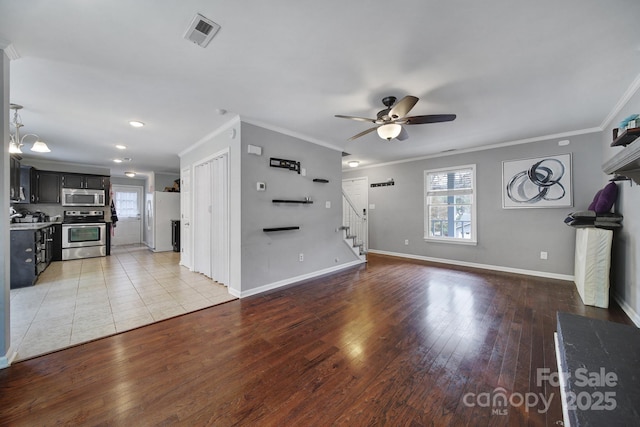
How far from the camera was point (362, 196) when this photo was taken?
709cm

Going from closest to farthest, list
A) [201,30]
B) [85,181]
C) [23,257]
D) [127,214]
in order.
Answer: [201,30] < [23,257] < [85,181] < [127,214]

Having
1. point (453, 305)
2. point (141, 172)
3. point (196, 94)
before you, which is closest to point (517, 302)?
point (453, 305)

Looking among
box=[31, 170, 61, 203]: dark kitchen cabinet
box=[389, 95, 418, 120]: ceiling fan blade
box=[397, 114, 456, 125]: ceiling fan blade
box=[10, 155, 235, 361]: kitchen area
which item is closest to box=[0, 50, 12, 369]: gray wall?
box=[10, 155, 235, 361]: kitchen area

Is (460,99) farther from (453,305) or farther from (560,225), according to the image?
(560,225)

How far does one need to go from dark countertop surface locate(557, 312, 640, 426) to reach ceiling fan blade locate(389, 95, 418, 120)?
2195mm

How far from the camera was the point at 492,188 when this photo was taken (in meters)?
4.91

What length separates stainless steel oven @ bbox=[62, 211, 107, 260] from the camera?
5.83 meters

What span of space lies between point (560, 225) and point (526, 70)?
3.40 meters

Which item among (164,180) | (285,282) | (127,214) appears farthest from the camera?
(127,214)

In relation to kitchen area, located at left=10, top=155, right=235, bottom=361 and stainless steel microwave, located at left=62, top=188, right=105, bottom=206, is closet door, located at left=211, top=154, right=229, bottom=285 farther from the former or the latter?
stainless steel microwave, located at left=62, top=188, right=105, bottom=206

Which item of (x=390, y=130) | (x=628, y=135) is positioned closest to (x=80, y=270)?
(x=390, y=130)

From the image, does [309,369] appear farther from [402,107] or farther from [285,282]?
[402,107]

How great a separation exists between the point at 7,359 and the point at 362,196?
21.8 ft

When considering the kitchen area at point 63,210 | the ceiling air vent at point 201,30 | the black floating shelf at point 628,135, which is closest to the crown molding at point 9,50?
the ceiling air vent at point 201,30
